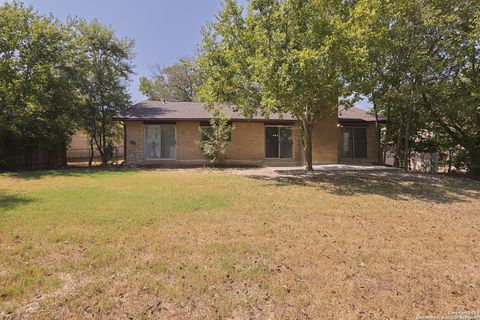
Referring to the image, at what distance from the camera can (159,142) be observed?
55.3 ft

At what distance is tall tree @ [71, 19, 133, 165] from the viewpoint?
17.9 metres

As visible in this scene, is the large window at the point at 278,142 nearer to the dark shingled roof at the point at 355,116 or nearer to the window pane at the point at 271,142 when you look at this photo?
the window pane at the point at 271,142

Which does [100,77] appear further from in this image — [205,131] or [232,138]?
[232,138]

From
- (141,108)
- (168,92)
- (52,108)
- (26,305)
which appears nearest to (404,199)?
(26,305)

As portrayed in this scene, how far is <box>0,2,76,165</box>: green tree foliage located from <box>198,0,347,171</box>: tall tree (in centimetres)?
806

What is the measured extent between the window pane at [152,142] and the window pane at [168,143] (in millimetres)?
296

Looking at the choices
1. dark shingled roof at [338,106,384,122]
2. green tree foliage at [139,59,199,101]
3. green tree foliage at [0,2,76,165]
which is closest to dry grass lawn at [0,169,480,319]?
green tree foliage at [0,2,76,165]

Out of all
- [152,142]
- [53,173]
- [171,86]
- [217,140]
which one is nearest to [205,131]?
[217,140]

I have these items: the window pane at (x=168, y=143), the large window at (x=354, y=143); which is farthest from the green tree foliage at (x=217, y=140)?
the large window at (x=354, y=143)

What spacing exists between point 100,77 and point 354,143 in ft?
52.9

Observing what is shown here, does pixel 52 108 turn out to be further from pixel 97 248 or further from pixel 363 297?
pixel 363 297

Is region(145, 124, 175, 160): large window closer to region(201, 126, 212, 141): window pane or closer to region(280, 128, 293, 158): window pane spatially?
region(201, 126, 212, 141): window pane

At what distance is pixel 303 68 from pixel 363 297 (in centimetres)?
718

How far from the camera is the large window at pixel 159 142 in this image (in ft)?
55.0
